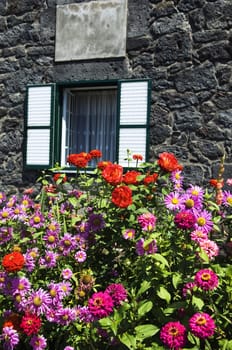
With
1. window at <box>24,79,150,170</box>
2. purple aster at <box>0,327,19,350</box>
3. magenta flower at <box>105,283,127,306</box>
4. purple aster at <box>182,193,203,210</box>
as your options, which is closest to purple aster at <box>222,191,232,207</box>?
purple aster at <box>182,193,203,210</box>

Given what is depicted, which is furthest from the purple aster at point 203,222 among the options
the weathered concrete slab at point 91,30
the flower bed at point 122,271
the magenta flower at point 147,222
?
the weathered concrete slab at point 91,30

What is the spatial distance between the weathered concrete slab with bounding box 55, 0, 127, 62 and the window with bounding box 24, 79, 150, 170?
358 mm

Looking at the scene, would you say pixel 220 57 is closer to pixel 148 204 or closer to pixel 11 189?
pixel 11 189

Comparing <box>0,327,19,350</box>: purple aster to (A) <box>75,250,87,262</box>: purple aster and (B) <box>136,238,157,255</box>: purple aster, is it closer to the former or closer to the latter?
(A) <box>75,250,87,262</box>: purple aster

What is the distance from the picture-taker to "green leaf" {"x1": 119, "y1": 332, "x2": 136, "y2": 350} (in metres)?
1.67

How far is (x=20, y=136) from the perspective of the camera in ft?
20.4

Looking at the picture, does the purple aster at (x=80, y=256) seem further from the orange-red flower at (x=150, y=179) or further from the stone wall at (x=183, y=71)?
the stone wall at (x=183, y=71)

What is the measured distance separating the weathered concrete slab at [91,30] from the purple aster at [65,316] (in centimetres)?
417

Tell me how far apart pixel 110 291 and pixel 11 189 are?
4.60 metres

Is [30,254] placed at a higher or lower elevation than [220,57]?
lower

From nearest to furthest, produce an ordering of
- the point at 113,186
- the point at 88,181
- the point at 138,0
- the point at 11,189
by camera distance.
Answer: the point at 113,186, the point at 88,181, the point at 138,0, the point at 11,189

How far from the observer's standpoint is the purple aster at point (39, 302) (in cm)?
186

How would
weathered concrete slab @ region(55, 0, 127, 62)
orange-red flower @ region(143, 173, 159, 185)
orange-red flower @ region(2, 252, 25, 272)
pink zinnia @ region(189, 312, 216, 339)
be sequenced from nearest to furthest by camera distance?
pink zinnia @ region(189, 312, 216, 339)
orange-red flower @ region(2, 252, 25, 272)
orange-red flower @ region(143, 173, 159, 185)
weathered concrete slab @ region(55, 0, 127, 62)

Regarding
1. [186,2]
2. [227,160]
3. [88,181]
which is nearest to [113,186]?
[88,181]
